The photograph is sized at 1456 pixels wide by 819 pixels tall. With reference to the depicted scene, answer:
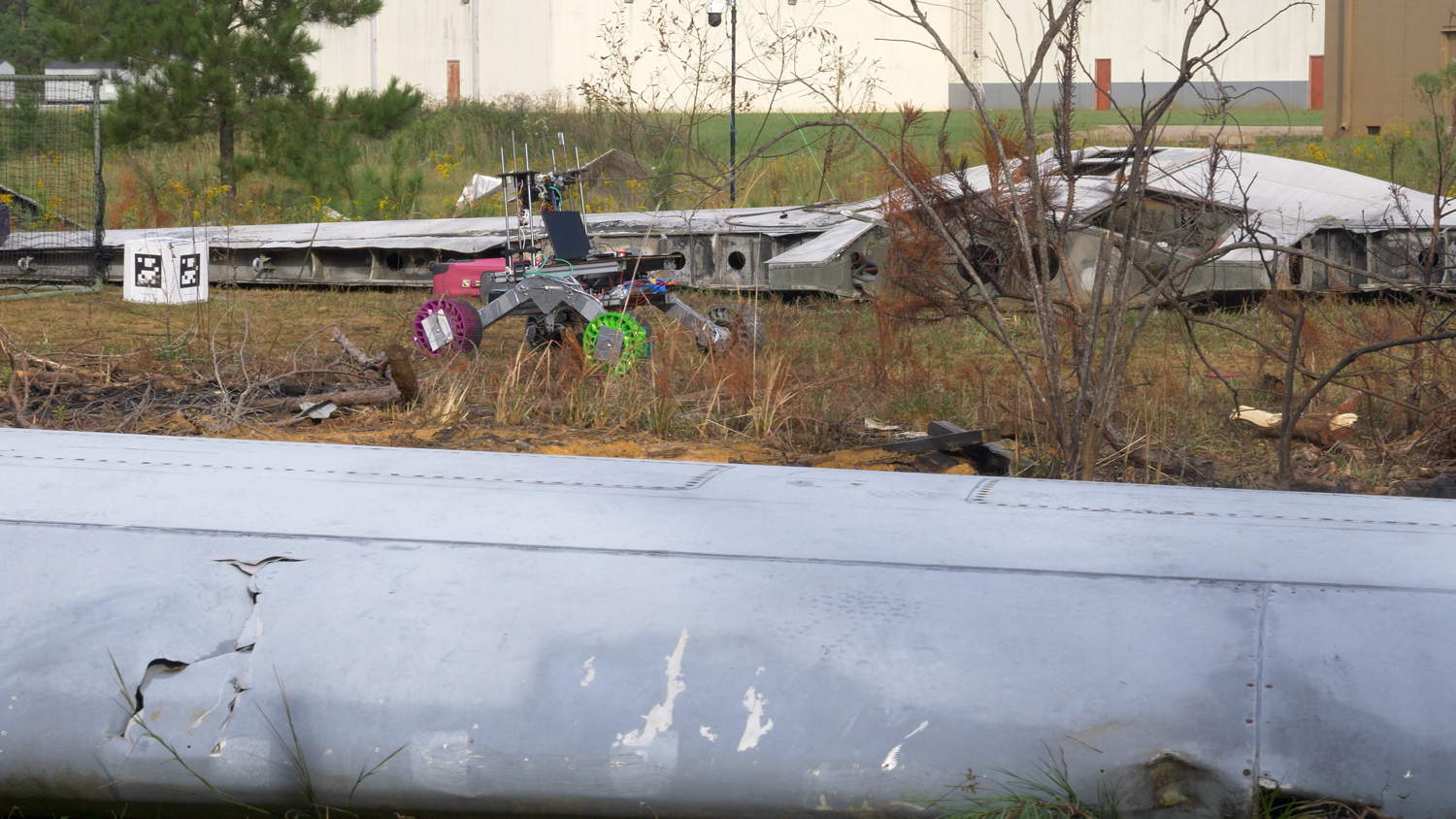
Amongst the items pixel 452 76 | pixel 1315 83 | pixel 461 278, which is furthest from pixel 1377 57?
pixel 452 76

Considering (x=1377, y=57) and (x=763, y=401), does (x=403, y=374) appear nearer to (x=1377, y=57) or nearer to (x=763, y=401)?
(x=763, y=401)

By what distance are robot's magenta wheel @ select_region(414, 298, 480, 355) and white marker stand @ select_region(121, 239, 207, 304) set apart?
12.4 ft

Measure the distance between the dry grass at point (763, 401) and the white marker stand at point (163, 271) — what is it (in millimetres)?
2469

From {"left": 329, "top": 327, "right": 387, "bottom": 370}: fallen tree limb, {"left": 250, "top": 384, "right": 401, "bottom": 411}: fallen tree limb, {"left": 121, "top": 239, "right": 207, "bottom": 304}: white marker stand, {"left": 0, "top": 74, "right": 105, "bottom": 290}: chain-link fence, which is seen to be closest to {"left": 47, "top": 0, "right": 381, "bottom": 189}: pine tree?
{"left": 0, "top": 74, "right": 105, "bottom": 290}: chain-link fence

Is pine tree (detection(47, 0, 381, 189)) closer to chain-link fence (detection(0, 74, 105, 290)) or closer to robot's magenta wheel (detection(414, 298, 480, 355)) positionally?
chain-link fence (detection(0, 74, 105, 290))

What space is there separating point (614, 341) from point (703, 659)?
512 centimetres

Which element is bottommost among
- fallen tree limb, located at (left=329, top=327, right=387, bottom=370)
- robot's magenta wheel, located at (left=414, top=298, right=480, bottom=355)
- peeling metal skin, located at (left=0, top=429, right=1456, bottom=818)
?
peeling metal skin, located at (left=0, top=429, right=1456, bottom=818)

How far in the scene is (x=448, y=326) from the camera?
7.91 metres

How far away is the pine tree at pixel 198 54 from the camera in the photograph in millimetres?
14898

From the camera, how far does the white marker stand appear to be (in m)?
10.8

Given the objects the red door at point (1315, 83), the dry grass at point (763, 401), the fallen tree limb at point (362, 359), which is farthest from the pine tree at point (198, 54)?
the red door at point (1315, 83)

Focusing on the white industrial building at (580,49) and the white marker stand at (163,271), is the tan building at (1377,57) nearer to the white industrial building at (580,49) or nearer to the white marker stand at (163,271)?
the white industrial building at (580,49)

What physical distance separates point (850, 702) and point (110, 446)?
70.0 inches

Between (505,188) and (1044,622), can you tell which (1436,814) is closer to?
(1044,622)
